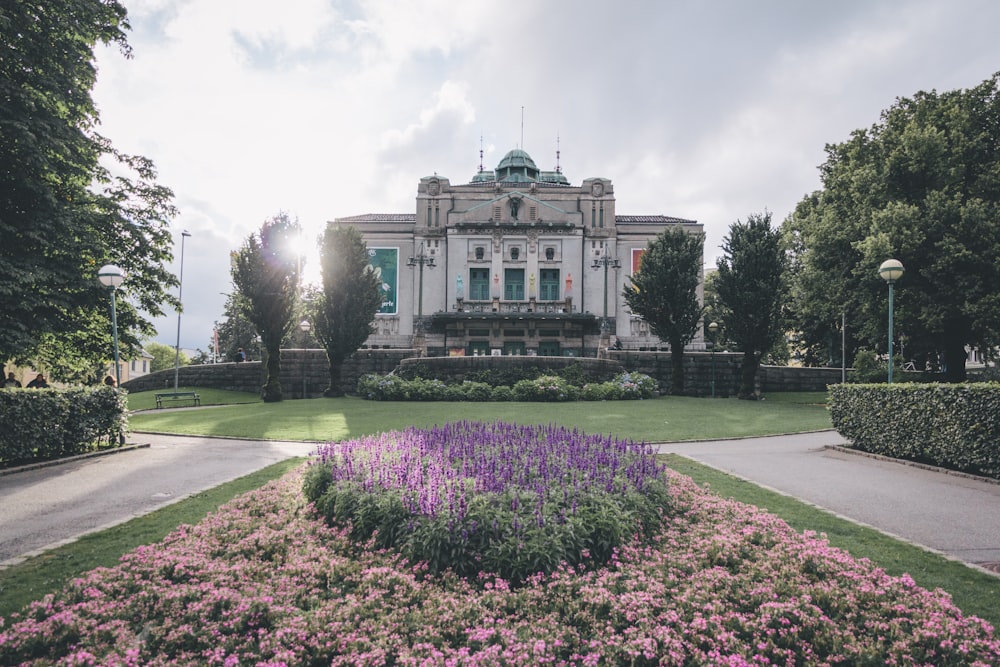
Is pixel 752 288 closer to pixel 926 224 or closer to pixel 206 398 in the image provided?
pixel 926 224

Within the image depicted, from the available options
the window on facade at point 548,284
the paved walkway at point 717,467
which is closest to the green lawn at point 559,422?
the paved walkway at point 717,467

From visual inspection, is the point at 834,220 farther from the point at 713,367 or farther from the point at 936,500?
the point at 936,500

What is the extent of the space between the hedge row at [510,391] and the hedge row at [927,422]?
13145 millimetres

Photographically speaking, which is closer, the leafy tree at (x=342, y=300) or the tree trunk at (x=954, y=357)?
the tree trunk at (x=954, y=357)

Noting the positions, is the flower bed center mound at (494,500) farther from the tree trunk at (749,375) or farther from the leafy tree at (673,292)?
the tree trunk at (749,375)

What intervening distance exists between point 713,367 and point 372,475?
30008 mm

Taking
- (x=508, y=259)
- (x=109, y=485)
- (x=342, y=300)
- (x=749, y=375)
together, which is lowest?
(x=109, y=485)

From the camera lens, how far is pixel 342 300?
31688 mm

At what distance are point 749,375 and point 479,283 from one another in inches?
1034

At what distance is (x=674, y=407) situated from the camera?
2420 centimetres

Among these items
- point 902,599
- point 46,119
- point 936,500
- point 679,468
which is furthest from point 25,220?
point 936,500

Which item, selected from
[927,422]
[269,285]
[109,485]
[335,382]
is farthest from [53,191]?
[927,422]

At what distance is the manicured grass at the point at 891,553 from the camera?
16.5ft

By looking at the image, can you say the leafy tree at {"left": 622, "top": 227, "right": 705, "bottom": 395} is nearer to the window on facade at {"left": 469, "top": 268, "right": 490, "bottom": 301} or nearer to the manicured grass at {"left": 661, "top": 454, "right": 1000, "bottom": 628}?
the window on facade at {"left": 469, "top": 268, "right": 490, "bottom": 301}
